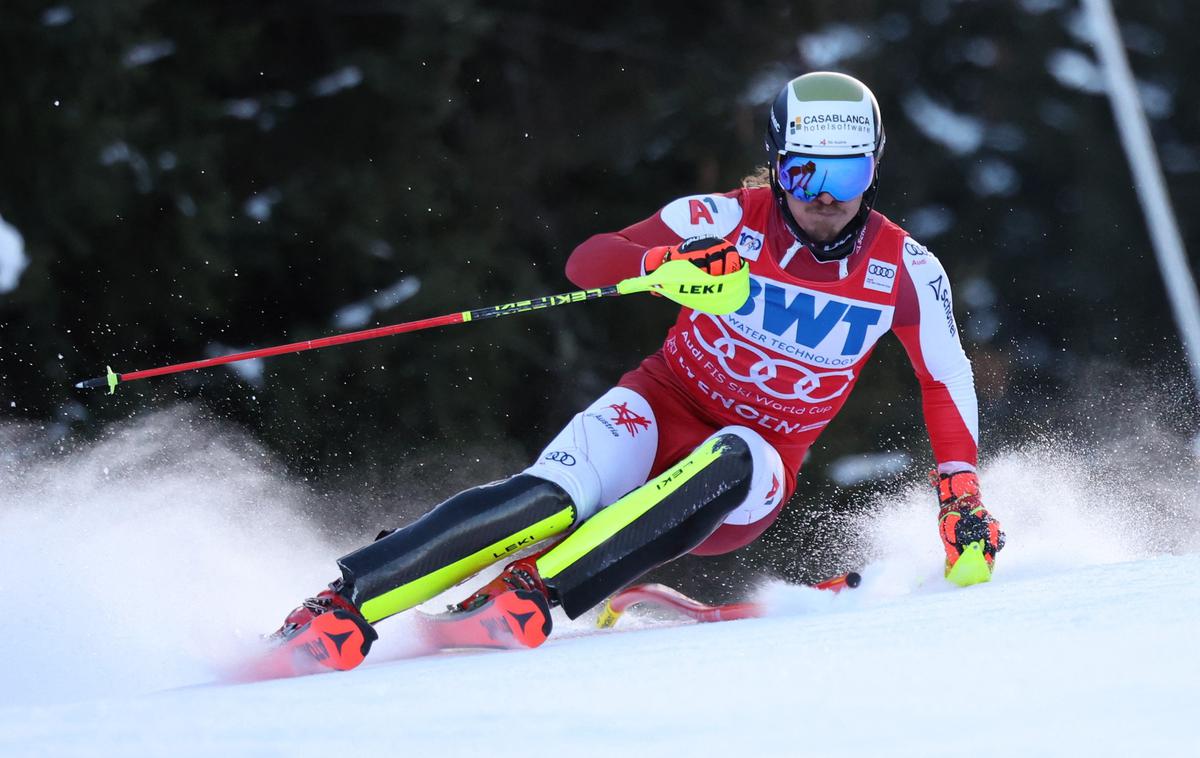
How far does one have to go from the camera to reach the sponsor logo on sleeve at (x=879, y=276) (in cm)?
330

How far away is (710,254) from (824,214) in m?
0.31

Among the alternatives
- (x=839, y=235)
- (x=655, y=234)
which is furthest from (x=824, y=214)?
(x=655, y=234)

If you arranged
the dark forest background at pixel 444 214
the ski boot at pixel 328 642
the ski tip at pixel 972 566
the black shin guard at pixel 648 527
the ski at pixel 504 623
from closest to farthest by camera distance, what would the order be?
the ski boot at pixel 328 642
the ski at pixel 504 623
the black shin guard at pixel 648 527
the ski tip at pixel 972 566
the dark forest background at pixel 444 214

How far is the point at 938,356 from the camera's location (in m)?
3.39

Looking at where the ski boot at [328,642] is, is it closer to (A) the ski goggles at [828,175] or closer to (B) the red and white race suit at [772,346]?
(B) the red and white race suit at [772,346]

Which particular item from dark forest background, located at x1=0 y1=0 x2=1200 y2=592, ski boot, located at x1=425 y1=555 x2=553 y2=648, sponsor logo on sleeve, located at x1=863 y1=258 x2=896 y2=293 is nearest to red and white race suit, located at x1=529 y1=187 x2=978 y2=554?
sponsor logo on sleeve, located at x1=863 y1=258 x2=896 y2=293

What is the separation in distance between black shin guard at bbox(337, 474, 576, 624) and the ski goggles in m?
0.85

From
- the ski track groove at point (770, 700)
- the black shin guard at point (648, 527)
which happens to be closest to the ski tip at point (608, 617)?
the black shin guard at point (648, 527)

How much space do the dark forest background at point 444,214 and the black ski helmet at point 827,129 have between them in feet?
8.79

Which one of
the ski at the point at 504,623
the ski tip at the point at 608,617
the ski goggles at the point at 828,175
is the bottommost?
the ski tip at the point at 608,617

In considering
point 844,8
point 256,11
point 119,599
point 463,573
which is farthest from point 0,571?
point 844,8

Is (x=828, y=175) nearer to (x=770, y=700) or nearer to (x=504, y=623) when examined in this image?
(x=504, y=623)

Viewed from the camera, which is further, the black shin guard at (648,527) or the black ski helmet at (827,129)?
the black ski helmet at (827,129)

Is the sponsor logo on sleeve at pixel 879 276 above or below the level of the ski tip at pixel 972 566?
above
